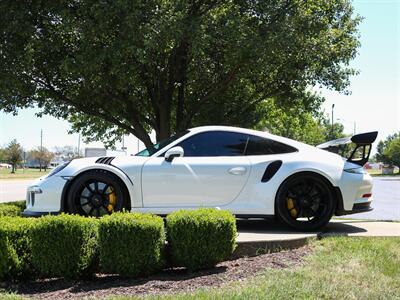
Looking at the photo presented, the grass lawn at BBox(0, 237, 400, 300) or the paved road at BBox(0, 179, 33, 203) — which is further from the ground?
the grass lawn at BBox(0, 237, 400, 300)

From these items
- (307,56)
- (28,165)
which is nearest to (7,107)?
(307,56)

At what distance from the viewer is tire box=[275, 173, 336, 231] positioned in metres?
6.28

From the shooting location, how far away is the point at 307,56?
11969mm

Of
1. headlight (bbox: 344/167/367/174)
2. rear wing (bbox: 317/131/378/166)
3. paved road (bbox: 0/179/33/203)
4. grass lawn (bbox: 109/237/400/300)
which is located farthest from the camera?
paved road (bbox: 0/179/33/203)

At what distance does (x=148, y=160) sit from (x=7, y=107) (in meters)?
8.13

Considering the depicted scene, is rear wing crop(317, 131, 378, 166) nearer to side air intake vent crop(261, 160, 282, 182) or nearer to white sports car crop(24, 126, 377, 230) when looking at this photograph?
white sports car crop(24, 126, 377, 230)

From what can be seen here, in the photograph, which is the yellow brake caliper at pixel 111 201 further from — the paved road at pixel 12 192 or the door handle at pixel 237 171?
the paved road at pixel 12 192

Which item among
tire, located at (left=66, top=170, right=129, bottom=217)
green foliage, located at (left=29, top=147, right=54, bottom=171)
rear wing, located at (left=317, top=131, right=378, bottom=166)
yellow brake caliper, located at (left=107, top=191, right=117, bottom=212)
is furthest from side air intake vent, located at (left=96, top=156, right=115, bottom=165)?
green foliage, located at (left=29, top=147, right=54, bottom=171)

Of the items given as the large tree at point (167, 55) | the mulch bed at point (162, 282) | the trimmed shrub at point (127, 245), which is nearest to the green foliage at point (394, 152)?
the large tree at point (167, 55)

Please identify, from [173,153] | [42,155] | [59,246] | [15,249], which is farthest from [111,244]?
[42,155]

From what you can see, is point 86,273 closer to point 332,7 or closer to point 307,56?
point 307,56

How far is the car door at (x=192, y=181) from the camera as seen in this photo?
619 centimetres

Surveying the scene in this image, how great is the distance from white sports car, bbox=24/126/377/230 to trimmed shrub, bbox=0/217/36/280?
53.1 inches

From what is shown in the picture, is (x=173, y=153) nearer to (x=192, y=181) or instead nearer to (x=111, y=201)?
(x=192, y=181)
